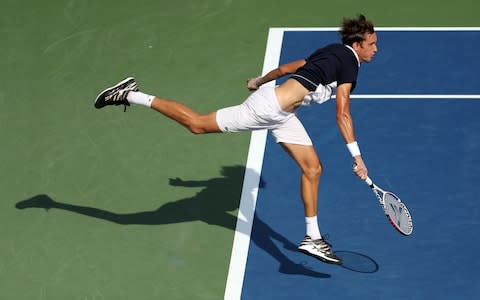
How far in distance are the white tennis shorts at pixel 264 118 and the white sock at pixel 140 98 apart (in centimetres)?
78

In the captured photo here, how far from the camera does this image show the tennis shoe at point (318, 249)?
10359 millimetres

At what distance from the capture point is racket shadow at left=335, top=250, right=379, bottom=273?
1068 centimetres

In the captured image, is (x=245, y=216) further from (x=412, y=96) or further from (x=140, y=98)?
(x=412, y=96)

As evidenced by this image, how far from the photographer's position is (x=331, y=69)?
10.1m

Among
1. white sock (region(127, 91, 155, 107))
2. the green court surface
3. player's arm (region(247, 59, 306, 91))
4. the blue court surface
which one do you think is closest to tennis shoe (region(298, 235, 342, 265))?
the blue court surface

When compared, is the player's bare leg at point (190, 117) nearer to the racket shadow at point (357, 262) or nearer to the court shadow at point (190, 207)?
the court shadow at point (190, 207)

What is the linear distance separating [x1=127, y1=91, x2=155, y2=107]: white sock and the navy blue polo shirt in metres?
1.54

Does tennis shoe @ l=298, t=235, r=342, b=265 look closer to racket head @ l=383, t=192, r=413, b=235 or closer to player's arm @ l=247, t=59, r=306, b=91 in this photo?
racket head @ l=383, t=192, r=413, b=235

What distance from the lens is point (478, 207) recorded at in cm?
1144

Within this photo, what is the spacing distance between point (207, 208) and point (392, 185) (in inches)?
80.6

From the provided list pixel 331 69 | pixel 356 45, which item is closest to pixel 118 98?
pixel 331 69

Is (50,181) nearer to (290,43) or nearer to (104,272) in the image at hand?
(104,272)

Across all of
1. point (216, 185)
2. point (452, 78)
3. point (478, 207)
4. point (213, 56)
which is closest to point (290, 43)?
point (213, 56)

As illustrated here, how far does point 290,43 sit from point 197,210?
3.61 meters
